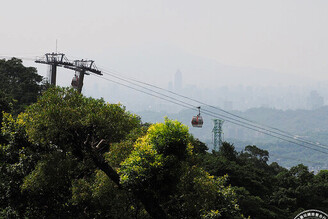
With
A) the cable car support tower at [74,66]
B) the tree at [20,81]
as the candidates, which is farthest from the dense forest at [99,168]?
the tree at [20,81]

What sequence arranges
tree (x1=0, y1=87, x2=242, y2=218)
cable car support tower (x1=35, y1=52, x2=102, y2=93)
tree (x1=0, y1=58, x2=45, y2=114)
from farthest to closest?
tree (x1=0, y1=58, x2=45, y2=114)
cable car support tower (x1=35, y1=52, x2=102, y2=93)
tree (x1=0, y1=87, x2=242, y2=218)

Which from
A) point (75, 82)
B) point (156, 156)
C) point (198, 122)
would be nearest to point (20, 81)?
point (75, 82)

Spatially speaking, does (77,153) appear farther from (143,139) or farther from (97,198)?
(143,139)

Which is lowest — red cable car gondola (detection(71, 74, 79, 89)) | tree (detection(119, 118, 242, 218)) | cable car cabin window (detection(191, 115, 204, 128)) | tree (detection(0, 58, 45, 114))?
tree (detection(119, 118, 242, 218))

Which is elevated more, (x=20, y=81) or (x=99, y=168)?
(x=20, y=81)

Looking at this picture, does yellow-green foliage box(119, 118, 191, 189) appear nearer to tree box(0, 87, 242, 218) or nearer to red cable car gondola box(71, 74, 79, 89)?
tree box(0, 87, 242, 218)

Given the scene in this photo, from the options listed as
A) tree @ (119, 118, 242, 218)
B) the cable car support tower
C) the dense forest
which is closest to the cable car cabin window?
the cable car support tower

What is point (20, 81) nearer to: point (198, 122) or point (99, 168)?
point (198, 122)

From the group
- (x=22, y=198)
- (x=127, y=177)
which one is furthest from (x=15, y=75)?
(x=127, y=177)
